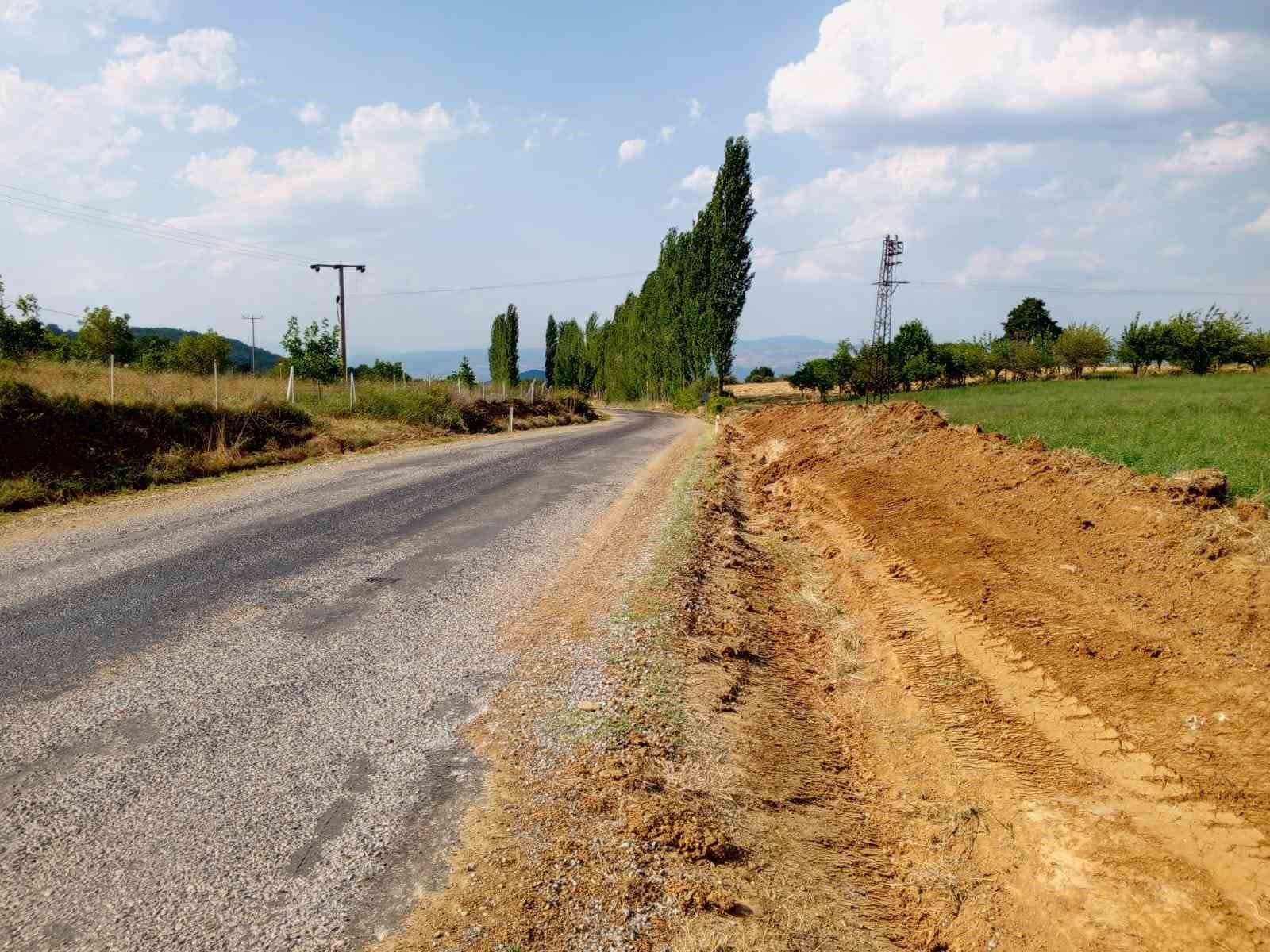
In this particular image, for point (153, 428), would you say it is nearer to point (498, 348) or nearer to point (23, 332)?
point (23, 332)

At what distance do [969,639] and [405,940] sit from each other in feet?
17.8

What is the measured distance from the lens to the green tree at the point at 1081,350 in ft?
244

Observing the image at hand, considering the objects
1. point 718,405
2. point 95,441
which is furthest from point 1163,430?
point 718,405

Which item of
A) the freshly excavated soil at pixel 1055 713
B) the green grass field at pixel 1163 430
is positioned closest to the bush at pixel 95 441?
the freshly excavated soil at pixel 1055 713

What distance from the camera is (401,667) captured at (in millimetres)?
5438

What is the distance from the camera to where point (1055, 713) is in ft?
17.4

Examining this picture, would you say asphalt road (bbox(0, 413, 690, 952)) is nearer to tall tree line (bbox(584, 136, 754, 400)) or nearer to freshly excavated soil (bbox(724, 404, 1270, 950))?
freshly excavated soil (bbox(724, 404, 1270, 950))

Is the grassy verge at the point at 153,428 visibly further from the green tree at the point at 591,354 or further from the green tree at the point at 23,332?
the green tree at the point at 591,354

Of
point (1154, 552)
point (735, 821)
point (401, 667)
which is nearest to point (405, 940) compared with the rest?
point (735, 821)

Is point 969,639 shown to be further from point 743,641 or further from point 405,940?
point 405,940

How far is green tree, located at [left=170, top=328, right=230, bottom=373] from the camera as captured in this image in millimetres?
40719

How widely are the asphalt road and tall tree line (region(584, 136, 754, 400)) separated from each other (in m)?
46.5

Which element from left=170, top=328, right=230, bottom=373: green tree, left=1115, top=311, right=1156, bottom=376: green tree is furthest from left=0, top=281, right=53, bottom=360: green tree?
left=1115, top=311, right=1156, bottom=376: green tree

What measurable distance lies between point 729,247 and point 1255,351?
5058cm
